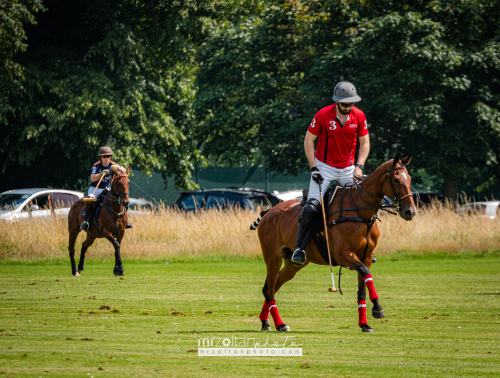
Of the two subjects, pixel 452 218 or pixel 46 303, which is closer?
pixel 46 303

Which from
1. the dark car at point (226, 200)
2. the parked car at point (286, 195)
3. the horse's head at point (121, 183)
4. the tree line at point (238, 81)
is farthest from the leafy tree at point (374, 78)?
the horse's head at point (121, 183)

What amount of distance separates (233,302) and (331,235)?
3.69m

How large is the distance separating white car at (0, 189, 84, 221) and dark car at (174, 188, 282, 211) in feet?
12.4

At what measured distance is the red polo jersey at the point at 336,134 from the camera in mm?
8828

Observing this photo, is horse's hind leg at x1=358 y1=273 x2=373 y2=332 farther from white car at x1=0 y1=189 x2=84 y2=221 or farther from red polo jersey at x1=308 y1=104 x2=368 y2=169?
white car at x1=0 y1=189 x2=84 y2=221

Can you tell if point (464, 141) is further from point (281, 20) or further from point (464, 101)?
point (281, 20)

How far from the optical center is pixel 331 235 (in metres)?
8.71

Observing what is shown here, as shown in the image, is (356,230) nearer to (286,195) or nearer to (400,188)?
(400,188)

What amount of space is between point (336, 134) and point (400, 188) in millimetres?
1071

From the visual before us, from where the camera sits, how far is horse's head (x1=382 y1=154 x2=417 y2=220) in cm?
826

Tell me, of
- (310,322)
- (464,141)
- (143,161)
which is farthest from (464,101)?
(310,322)

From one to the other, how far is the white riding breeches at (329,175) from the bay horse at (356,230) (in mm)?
173

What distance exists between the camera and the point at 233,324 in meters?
9.29

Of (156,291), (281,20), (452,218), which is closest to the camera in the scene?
(156,291)
